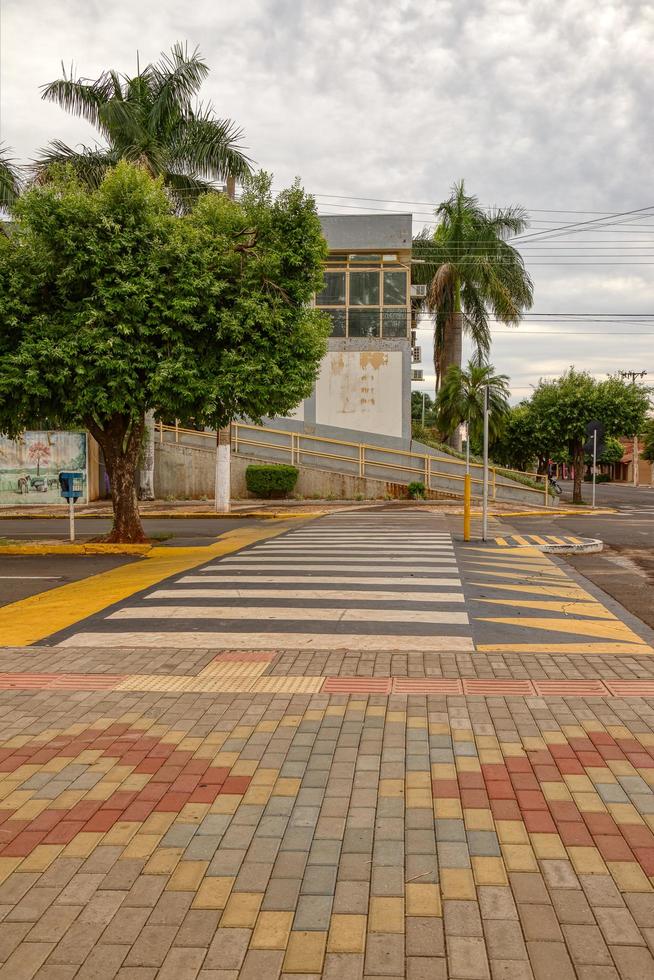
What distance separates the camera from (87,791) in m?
4.46

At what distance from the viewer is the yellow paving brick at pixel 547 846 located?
372 cm

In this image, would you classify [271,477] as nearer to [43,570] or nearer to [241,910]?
[43,570]

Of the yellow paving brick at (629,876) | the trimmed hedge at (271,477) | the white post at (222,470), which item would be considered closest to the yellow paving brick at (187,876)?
the yellow paving brick at (629,876)

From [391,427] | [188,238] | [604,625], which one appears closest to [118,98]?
[188,238]

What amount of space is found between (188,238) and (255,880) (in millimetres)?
12176

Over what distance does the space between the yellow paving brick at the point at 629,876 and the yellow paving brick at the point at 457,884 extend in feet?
2.05

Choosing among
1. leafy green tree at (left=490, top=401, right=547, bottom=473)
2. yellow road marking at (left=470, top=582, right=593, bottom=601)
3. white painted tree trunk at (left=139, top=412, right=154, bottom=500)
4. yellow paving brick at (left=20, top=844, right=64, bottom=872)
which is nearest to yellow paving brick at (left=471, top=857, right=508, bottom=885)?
yellow paving brick at (left=20, top=844, right=64, bottom=872)

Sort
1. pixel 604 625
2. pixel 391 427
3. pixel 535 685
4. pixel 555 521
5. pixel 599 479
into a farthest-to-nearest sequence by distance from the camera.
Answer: pixel 599 479, pixel 391 427, pixel 555 521, pixel 604 625, pixel 535 685

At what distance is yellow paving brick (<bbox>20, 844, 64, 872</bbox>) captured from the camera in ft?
12.0

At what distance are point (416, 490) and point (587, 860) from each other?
82.0 ft

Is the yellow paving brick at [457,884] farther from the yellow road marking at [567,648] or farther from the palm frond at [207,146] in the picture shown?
the palm frond at [207,146]

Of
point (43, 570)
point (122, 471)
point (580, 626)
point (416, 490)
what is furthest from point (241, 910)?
point (416, 490)

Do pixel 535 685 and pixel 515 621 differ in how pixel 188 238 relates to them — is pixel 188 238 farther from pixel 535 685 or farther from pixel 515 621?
pixel 535 685

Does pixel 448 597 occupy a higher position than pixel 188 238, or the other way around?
pixel 188 238
